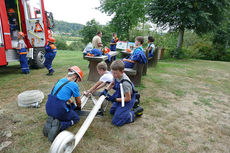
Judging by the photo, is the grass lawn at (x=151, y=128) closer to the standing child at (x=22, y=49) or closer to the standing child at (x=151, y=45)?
the standing child at (x=22, y=49)

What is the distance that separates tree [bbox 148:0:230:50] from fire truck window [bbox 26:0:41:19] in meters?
9.66

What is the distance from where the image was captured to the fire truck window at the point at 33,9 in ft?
19.3

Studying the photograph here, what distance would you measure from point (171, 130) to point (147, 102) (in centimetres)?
117

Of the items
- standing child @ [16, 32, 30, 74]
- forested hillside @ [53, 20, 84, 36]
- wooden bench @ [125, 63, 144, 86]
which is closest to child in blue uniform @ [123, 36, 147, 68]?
wooden bench @ [125, 63, 144, 86]

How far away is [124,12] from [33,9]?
7760 mm

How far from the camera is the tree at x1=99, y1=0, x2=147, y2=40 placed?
11.8 m

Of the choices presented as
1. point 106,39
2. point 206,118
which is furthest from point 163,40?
point 206,118

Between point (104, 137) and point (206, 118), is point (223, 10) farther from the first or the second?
point (104, 137)

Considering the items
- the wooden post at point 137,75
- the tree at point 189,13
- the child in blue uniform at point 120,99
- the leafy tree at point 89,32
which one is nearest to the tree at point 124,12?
the tree at point 189,13

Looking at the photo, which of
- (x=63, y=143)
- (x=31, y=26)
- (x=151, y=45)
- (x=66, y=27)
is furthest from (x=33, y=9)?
(x=66, y=27)

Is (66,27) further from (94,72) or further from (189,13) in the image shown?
(94,72)

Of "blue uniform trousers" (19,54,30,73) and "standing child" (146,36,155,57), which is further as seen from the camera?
"standing child" (146,36,155,57)

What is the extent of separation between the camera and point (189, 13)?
447 inches

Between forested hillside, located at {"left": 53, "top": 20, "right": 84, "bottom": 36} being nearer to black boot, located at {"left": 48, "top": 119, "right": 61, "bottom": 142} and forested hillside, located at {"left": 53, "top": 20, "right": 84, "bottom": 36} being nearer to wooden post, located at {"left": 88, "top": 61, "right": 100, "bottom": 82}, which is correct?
wooden post, located at {"left": 88, "top": 61, "right": 100, "bottom": 82}
